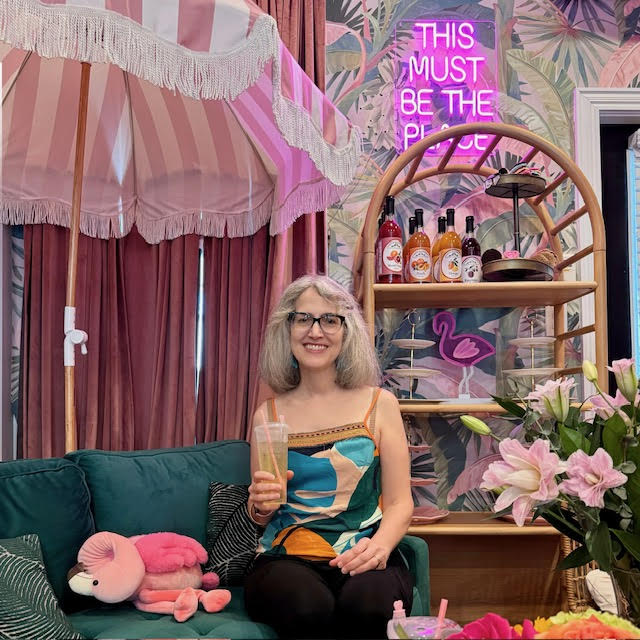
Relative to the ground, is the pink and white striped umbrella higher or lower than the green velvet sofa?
higher

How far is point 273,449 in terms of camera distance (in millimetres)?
1838

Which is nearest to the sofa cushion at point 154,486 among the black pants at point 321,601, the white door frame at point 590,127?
the black pants at point 321,601

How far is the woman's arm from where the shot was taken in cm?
193

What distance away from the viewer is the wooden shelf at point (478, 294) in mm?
2584

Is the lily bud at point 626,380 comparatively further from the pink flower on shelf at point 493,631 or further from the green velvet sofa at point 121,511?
the green velvet sofa at point 121,511

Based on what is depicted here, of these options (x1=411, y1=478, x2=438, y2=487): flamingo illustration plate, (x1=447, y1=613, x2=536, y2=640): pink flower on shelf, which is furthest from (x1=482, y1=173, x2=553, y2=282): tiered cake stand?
(x1=447, y1=613, x2=536, y2=640): pink flower on shelf

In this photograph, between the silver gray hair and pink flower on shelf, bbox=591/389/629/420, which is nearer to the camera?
pink flower on shelf, bbox=591/389/629/420

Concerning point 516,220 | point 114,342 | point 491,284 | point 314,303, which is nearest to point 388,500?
point 314,303

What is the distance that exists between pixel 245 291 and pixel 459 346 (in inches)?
36.3

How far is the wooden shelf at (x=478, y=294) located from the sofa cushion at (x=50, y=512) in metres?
1.21

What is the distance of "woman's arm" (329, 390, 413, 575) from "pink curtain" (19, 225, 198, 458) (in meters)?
1.02

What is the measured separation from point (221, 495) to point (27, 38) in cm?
140

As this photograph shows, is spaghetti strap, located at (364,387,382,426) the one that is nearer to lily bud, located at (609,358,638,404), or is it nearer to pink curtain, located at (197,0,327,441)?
pink curtain, located at (197,0,327,441)

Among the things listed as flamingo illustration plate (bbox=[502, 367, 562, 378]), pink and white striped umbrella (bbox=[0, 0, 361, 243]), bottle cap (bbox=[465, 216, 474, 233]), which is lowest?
flamingo illustration plate (bbox=[502, 367, 562, 378])
